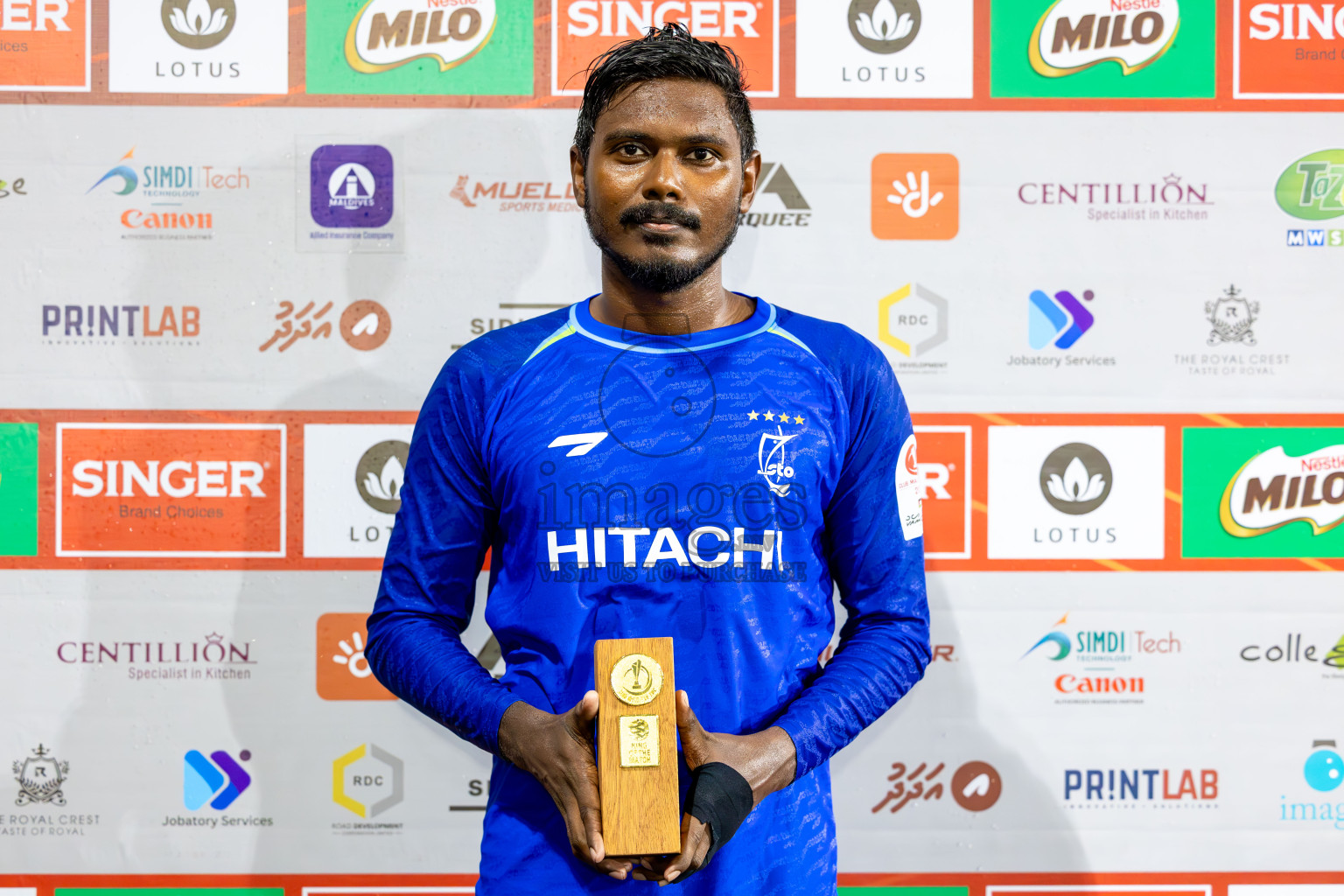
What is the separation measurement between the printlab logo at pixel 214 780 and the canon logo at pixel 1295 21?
2410 mm

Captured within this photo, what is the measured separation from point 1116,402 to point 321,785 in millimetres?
A: 1707

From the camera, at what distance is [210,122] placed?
188 cm

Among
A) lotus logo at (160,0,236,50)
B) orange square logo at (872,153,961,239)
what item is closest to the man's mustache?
orange square logo at (872,153,961,239)

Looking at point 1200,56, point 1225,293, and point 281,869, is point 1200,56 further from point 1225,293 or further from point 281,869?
point 281,869

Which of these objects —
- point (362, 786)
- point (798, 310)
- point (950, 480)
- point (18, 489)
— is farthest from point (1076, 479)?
point (18, 489)

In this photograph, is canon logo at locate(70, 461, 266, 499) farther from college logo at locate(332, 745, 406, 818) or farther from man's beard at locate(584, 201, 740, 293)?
man's beard at locate(584, 201, 740, 293)

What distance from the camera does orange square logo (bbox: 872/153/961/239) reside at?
1896 mm

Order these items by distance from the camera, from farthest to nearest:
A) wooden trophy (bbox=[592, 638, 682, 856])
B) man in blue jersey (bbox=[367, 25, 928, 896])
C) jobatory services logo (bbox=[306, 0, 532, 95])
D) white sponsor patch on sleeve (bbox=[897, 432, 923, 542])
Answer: jobatory services logo (bbox=[306, 0, 532, 95])
white sponsor patch on sleeve (bbox=[897, 432, 923, 542])
man in blue jersey (bbox=[367, 25, 928, 896])
wooden trophy (bbox=[592, 638, 682, 856])

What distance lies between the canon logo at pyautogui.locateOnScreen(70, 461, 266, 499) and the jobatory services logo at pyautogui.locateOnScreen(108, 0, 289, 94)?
2.36 feet

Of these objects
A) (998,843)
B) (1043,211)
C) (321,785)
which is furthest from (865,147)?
(321,785)

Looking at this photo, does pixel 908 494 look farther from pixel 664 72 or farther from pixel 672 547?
pixel 664 72

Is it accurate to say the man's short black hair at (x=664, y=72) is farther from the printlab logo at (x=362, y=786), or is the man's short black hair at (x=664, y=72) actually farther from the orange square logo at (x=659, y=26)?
the printlab logo at (x=362, y=786)

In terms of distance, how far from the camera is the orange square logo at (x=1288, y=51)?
1901mm

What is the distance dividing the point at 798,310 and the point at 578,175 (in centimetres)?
80
